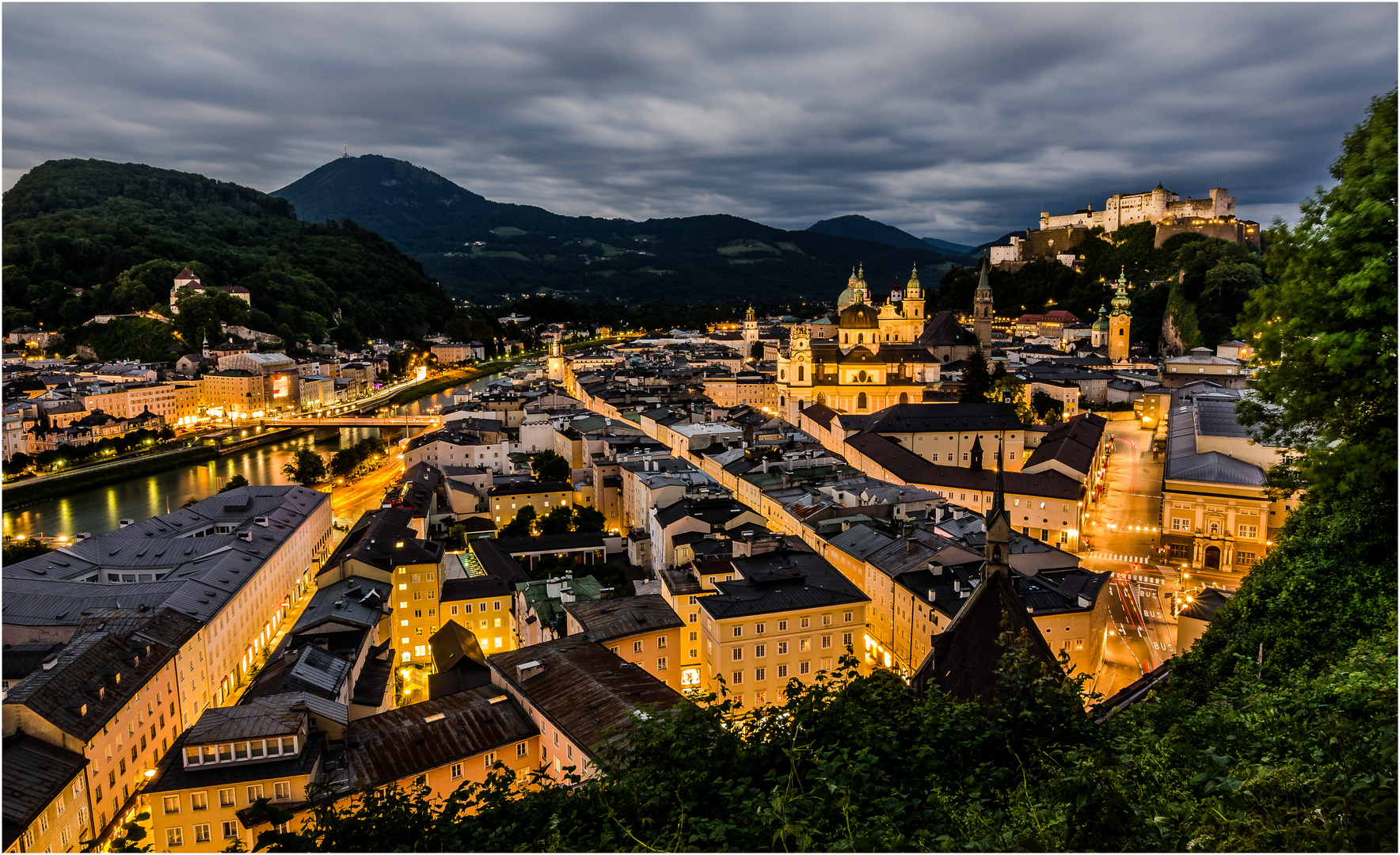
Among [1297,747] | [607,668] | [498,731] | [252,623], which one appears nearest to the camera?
[1297,747]

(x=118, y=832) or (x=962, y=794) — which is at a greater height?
(x=962, y=794)

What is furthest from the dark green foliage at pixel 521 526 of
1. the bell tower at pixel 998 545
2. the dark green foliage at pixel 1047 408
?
the dark green foliage at pixel 1047 408

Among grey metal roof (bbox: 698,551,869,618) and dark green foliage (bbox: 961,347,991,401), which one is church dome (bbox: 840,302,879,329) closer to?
dark green foliage (bbox: 961,347,991,401)

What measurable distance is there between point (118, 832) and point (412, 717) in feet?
15.5

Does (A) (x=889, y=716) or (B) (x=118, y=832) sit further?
(B) (x=118, y=832)

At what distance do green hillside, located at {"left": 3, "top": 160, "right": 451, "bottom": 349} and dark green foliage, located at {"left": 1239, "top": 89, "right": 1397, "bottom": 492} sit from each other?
80884 mm

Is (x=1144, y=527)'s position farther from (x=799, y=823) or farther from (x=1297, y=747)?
(x=799, y=823)

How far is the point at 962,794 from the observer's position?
4531 millimetres

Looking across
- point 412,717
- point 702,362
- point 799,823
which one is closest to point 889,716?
point 799,823

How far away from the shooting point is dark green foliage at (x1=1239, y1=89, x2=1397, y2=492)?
5.80 m

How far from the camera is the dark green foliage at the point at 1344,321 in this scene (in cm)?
580

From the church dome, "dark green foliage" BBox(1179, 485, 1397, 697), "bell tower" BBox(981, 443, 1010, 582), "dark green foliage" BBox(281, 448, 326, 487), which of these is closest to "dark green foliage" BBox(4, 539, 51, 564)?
"dark green foliage" BBox(281, 448, 326, 487)

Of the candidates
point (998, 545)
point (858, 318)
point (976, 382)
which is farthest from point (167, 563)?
point (858, 318)

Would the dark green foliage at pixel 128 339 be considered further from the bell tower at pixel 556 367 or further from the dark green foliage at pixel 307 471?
the dark green foliage at pixel 307 471
